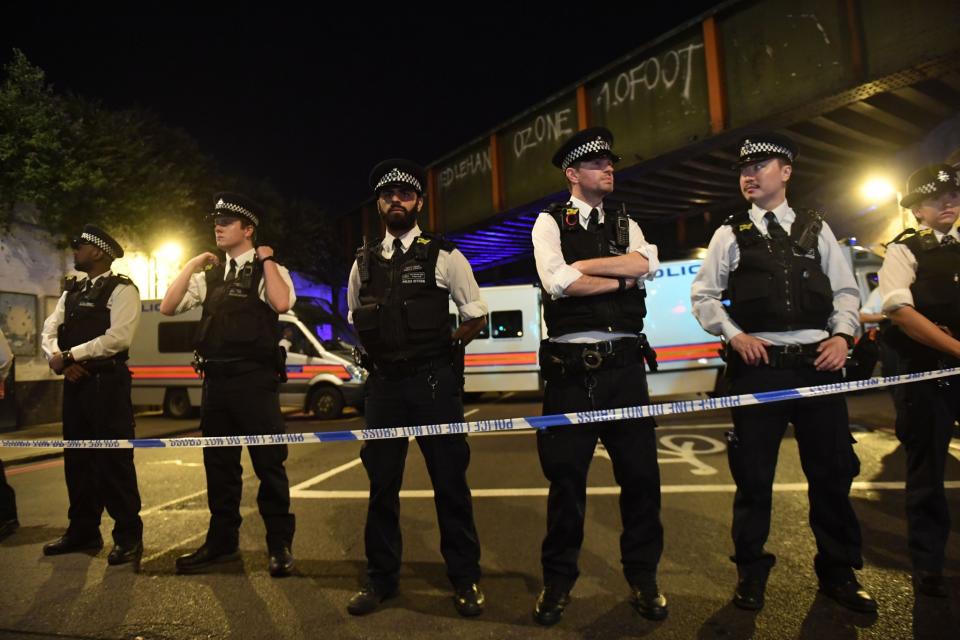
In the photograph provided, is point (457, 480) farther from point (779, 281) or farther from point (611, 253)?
point (779, 281)

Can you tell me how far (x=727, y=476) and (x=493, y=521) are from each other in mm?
2448

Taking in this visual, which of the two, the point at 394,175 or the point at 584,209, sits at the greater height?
the point at 394,175

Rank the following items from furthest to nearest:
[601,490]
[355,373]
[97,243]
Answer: [355,373] → [601,490] → [97,243]

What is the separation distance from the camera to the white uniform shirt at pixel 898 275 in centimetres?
288

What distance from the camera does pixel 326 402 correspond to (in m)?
11.4

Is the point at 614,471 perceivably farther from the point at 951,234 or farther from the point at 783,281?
the point at 951,234

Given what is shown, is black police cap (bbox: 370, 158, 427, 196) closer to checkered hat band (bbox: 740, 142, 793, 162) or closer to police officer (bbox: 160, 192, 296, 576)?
police officer (bbox: 160, 192, 296, 576)

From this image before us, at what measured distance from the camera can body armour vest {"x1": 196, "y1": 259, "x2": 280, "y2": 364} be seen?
11.0ft

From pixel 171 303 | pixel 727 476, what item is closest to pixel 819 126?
pixel 727 476

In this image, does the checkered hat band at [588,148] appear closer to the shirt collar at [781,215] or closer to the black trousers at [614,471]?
the shirt collar at [781,215]

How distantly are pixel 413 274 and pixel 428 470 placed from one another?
1.03 m

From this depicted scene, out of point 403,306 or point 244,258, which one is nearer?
point 403,306

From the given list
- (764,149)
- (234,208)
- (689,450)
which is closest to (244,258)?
(234,208)

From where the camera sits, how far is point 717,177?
1249 cm
